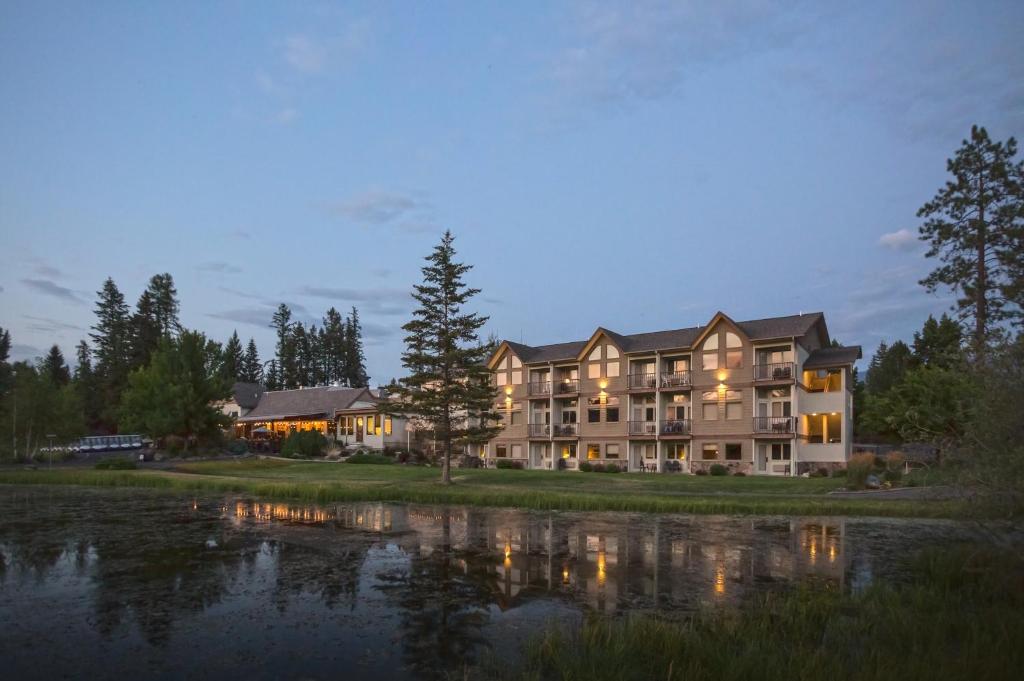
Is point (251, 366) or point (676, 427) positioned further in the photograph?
point (251, 366)

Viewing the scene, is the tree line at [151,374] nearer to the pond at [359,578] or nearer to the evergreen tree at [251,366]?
the evergreen tree at [251,366]

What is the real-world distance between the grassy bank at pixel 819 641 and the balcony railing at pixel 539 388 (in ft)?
149

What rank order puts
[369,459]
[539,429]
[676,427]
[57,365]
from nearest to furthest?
[676,427], [369,459], [539,429], [57,365]

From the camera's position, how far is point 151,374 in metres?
54.1

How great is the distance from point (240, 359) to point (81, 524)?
10227 centimetres

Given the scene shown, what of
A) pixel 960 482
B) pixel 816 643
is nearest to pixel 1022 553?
pixel 960 482

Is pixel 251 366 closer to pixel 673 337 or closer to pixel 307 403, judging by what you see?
pixel 307 403

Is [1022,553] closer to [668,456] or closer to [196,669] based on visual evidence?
[196,669]

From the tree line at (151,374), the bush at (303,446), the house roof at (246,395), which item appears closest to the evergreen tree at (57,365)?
the tree line at (151,374)

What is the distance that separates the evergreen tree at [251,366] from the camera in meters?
119

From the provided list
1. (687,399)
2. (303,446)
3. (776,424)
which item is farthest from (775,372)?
(303,446)

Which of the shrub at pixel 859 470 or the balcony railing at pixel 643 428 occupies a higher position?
the balcony railing at pixel 643 428

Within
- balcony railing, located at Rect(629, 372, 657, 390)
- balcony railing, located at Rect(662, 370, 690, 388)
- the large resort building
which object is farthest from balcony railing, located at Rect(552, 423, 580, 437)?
balcony railing, located at Rect(662, 370, 690, 388)

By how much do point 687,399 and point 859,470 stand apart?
17.7m
